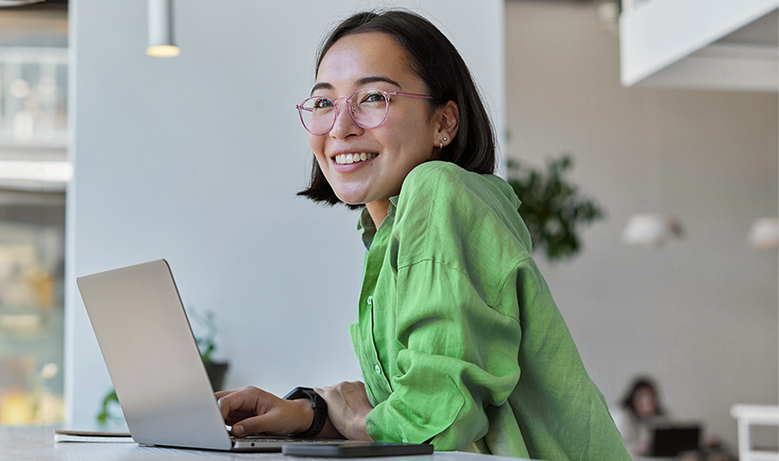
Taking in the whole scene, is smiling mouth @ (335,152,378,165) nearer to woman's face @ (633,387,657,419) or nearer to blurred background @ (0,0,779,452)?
blurred background @ (0,0,779,452)

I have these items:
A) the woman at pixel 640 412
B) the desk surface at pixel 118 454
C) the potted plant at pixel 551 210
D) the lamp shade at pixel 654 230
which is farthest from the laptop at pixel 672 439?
the desk surface at pixel 118 454

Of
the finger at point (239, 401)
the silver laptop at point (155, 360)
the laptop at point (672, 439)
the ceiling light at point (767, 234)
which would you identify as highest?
the ceiling light at point (767, 234)

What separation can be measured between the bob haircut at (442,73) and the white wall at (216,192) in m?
1.24

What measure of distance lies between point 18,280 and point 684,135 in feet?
22.7

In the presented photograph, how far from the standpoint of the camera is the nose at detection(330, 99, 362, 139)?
43.0 inches

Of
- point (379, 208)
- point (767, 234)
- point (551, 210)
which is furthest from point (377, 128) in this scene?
point (767, 234)

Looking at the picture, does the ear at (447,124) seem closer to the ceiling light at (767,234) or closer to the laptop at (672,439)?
the laptop at (672,439)

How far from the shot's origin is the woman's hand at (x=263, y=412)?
37.0 inches

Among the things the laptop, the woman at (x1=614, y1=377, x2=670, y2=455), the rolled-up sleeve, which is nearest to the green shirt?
the rolled-up sleeve

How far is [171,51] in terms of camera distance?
2254mm

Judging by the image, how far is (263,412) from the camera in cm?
98

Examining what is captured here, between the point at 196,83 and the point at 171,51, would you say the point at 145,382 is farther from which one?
the point at 196,83

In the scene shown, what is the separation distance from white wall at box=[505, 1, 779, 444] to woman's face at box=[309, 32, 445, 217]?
702 centimetres

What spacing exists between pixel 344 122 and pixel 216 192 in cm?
140
